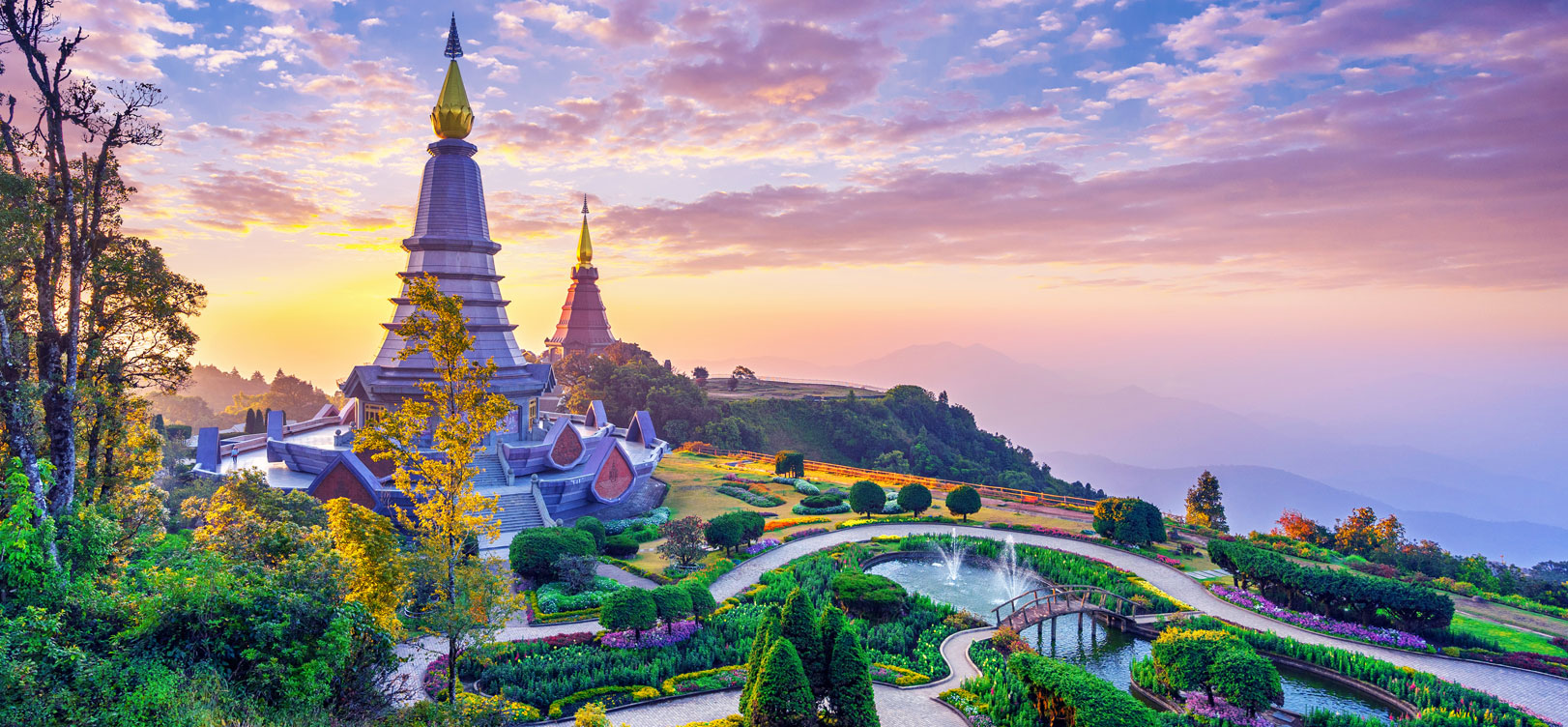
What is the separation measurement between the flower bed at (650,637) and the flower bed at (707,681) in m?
→ 1.70

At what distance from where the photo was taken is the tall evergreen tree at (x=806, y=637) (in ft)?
41.7

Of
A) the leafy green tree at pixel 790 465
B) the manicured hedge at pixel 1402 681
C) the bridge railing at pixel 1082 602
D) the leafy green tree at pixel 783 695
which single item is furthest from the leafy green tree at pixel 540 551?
the leafy green tree at pixel 790 465

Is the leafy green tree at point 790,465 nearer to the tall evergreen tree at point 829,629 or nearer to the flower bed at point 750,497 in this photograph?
the flower bed at point 750,497

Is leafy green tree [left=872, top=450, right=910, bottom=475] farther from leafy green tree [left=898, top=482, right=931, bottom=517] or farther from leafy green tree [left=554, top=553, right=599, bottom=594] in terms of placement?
leafy green tree [left=554, top=553, right=599, bottom=594]

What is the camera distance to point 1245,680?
1464cm

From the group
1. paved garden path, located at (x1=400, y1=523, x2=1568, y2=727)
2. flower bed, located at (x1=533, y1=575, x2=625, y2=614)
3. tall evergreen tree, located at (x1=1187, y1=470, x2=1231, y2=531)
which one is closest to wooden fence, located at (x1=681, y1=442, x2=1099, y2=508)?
tall evergreen tree, located at (x1=1187, y1=470, x2=1231, y2=531)

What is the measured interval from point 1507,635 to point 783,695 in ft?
73.6

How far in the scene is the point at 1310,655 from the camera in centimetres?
1780

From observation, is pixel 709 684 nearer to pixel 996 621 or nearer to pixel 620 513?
pixel 996 621

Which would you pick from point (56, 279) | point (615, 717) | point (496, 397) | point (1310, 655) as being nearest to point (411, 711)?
point (615, 717)

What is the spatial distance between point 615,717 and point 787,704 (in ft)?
17.1

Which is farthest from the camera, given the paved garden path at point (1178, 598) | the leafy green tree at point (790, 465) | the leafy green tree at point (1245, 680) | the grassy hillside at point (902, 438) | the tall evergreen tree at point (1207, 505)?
the grassy hillside at point (902, 438)

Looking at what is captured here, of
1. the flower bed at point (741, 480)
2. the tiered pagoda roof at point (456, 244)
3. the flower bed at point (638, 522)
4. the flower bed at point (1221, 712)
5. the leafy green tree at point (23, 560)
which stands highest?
the tiered pagoda roof at point (456, 244)

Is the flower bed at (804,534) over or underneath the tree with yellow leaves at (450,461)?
underneath
